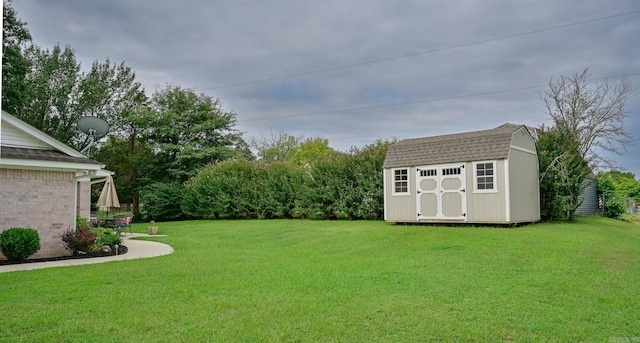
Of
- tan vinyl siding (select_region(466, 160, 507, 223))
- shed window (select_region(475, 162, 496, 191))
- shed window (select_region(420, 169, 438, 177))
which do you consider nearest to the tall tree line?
shed window (select_region(420, 169, 438, 177))

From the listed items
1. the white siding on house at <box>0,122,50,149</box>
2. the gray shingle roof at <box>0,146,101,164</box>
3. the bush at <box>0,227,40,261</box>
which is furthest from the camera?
the white siding on house at <box>0,122,50,149</box>

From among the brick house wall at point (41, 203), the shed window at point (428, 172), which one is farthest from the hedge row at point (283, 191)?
the brick house wall at point (41, 203)

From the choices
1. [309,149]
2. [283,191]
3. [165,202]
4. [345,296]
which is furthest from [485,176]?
[309,149]

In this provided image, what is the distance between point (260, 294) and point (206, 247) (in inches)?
224

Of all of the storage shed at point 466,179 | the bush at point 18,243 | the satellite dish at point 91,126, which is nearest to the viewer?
the bush at point 18,243

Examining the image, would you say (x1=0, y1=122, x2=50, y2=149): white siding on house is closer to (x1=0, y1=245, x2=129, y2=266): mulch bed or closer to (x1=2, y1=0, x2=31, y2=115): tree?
(x1=0, y1=245, x2=129, y2=266): mulch bed

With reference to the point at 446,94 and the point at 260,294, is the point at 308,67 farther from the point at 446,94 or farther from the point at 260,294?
the point at 260,294

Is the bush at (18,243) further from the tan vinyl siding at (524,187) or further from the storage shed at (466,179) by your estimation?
the tan vinyl siding at (524,187)

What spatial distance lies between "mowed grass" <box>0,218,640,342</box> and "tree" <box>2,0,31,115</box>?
15.7 m

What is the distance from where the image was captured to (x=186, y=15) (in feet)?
43.0

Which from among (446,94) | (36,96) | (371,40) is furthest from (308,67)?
(36,96)

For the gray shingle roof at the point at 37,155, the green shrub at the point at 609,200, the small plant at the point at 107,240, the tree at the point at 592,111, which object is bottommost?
the small plant at the point at 107,240

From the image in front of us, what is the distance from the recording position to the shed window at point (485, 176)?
1312 cm

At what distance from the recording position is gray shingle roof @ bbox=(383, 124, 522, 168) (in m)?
13.2
